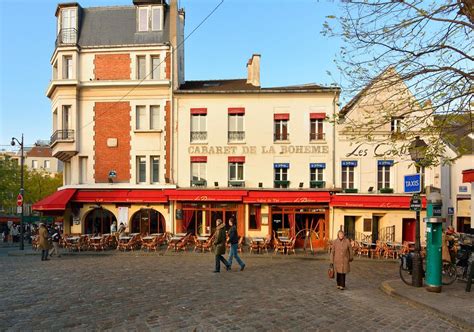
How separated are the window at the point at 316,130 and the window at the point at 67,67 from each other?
46.2 feet

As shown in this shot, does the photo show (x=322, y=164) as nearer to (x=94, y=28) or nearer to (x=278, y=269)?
(x=278, y=269)

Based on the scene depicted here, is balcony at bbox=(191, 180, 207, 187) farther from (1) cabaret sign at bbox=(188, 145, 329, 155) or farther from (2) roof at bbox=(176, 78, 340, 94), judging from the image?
(2) roof at bbox=(176, 78, 340, 94)

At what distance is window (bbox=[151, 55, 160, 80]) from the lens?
2312cm

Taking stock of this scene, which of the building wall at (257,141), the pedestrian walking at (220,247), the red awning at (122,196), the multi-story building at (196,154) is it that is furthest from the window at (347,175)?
the pedestrian walking at (220,247)

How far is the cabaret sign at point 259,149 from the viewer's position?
72.6ft

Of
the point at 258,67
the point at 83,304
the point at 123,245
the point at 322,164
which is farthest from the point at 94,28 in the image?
the point at 83,304

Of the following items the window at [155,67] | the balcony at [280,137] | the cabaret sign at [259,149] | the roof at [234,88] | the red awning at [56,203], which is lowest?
the red awning at [56,203]

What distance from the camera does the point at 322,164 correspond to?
22.0 meters

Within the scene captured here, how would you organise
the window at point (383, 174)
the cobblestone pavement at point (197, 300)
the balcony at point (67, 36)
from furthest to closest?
the balcony at point (67, 36), the window at point (383, 174), the cobblestone pavement at point (197, 300)

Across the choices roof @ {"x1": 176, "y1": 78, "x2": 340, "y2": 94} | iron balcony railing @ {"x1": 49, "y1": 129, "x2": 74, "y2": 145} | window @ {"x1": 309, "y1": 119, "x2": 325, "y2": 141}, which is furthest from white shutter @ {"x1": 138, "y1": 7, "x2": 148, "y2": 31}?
window @ {"x1": 309, "y1": 119, "x2": 325, "y2": 141}

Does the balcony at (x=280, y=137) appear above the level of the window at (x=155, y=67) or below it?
below

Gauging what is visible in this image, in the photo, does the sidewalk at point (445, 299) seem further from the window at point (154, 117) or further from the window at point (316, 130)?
the window at point (154, 117)

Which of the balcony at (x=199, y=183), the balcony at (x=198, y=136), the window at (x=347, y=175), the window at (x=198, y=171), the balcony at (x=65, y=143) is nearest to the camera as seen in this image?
Answer: the window at (x=347, y=175)

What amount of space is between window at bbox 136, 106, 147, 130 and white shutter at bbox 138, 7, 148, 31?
193 inches
